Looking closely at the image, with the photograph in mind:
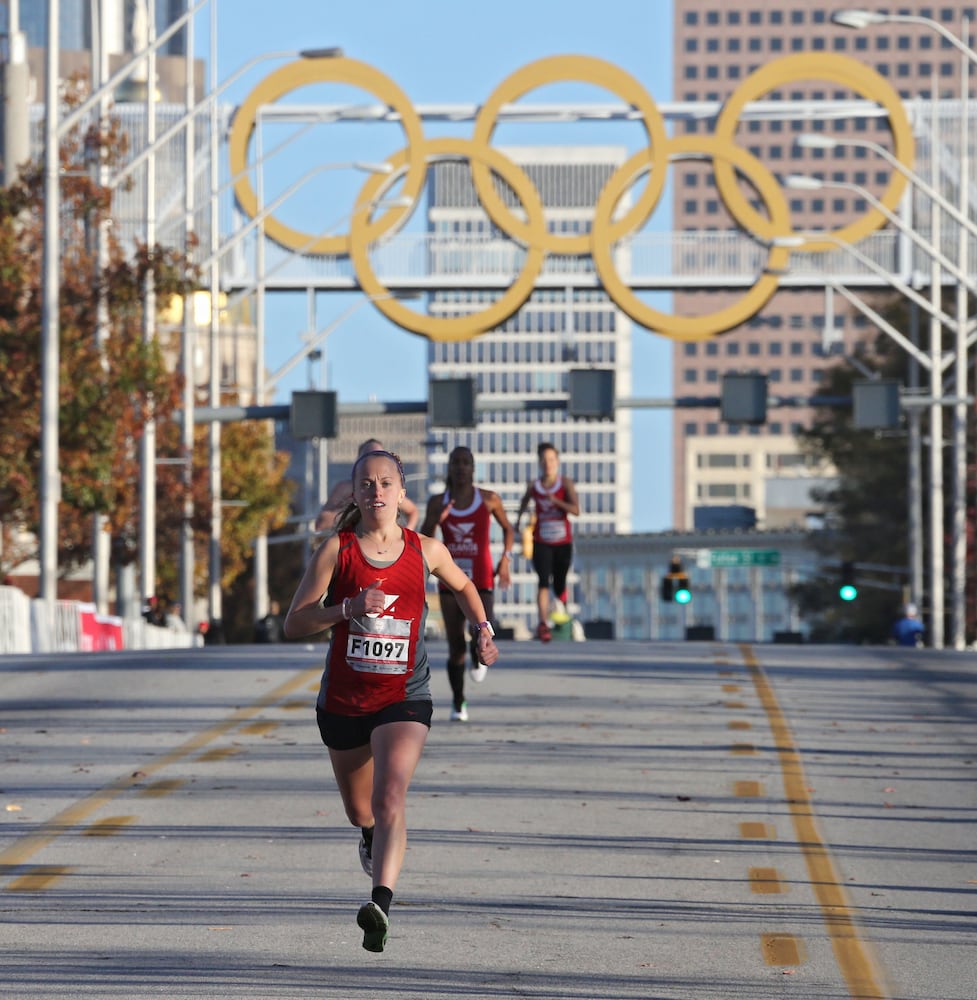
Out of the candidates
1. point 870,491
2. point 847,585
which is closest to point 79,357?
point 847,585

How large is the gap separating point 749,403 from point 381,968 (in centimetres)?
4572

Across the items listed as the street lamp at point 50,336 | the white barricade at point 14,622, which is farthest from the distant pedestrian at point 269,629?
the street lamp at point 50,336

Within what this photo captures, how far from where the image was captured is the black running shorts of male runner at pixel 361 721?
8.83 meters

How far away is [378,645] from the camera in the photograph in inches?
343

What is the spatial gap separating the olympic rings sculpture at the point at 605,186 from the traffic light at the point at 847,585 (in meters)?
→ 6.94

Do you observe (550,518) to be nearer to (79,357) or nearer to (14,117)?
(79,357)

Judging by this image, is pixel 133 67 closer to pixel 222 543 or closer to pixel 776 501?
pixel 222 543

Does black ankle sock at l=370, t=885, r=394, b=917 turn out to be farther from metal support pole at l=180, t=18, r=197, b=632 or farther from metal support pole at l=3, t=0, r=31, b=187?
metal support pole at l=180, t=18, r=197, b=632

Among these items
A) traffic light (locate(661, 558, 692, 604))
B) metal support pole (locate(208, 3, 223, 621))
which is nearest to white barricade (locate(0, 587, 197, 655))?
metal support pole (locate(208, 3, 223, 621))

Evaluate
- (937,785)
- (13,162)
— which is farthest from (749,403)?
(937,785)

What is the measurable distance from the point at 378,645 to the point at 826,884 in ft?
10.7

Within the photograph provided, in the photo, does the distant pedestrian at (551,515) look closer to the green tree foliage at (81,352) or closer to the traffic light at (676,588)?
the green tree foliage at (81,352)

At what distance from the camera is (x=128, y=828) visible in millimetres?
12477

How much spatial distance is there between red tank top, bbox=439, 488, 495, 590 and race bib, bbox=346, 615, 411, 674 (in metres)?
7.41
